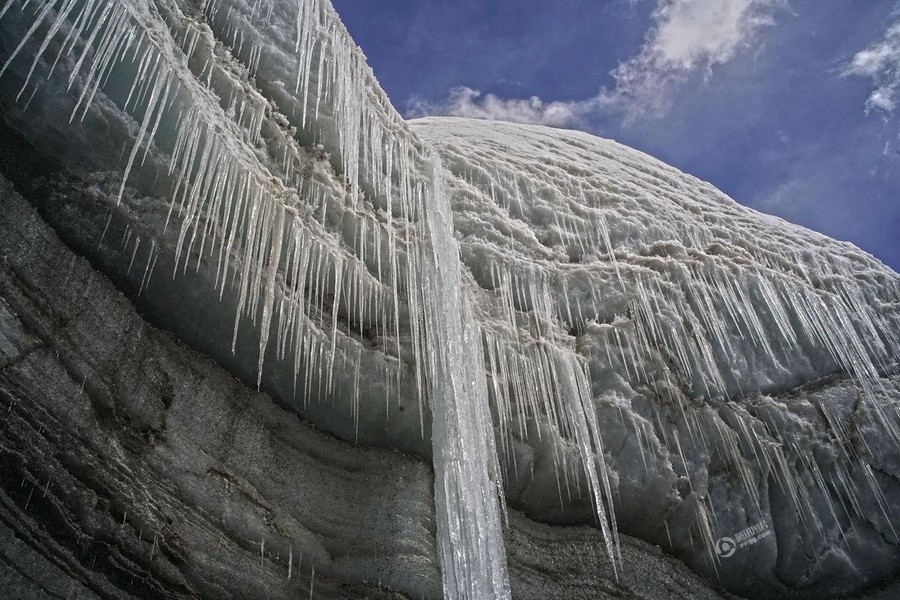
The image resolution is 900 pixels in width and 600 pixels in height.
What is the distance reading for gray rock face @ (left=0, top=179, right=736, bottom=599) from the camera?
150 inches

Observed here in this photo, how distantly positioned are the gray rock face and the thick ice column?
0.62 m

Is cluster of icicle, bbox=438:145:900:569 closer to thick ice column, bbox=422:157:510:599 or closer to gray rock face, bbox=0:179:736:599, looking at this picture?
thick ice column, bbox=422:157:510:599

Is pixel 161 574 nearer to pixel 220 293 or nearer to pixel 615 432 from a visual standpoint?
pixel 220 293

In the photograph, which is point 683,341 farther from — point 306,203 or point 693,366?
point 306,203

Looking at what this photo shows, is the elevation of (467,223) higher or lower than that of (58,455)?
higher

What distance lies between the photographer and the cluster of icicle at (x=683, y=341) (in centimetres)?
620

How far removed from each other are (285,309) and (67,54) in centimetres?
214

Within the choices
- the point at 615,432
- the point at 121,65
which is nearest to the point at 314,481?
the point at 615,432

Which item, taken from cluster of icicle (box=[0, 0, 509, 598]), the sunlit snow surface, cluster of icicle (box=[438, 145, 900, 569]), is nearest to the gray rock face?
the sunlit snow surface

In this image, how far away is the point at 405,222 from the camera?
6.06 metres

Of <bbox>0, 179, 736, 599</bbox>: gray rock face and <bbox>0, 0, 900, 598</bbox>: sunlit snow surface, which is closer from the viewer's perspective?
<bbox>0, 179, 736, 599</bbox>: gray rock face

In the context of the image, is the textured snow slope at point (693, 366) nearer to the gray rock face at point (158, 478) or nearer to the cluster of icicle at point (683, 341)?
the cluster of icicle at point (683, 341)

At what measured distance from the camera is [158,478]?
4.42 m

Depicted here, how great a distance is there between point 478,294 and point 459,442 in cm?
175
